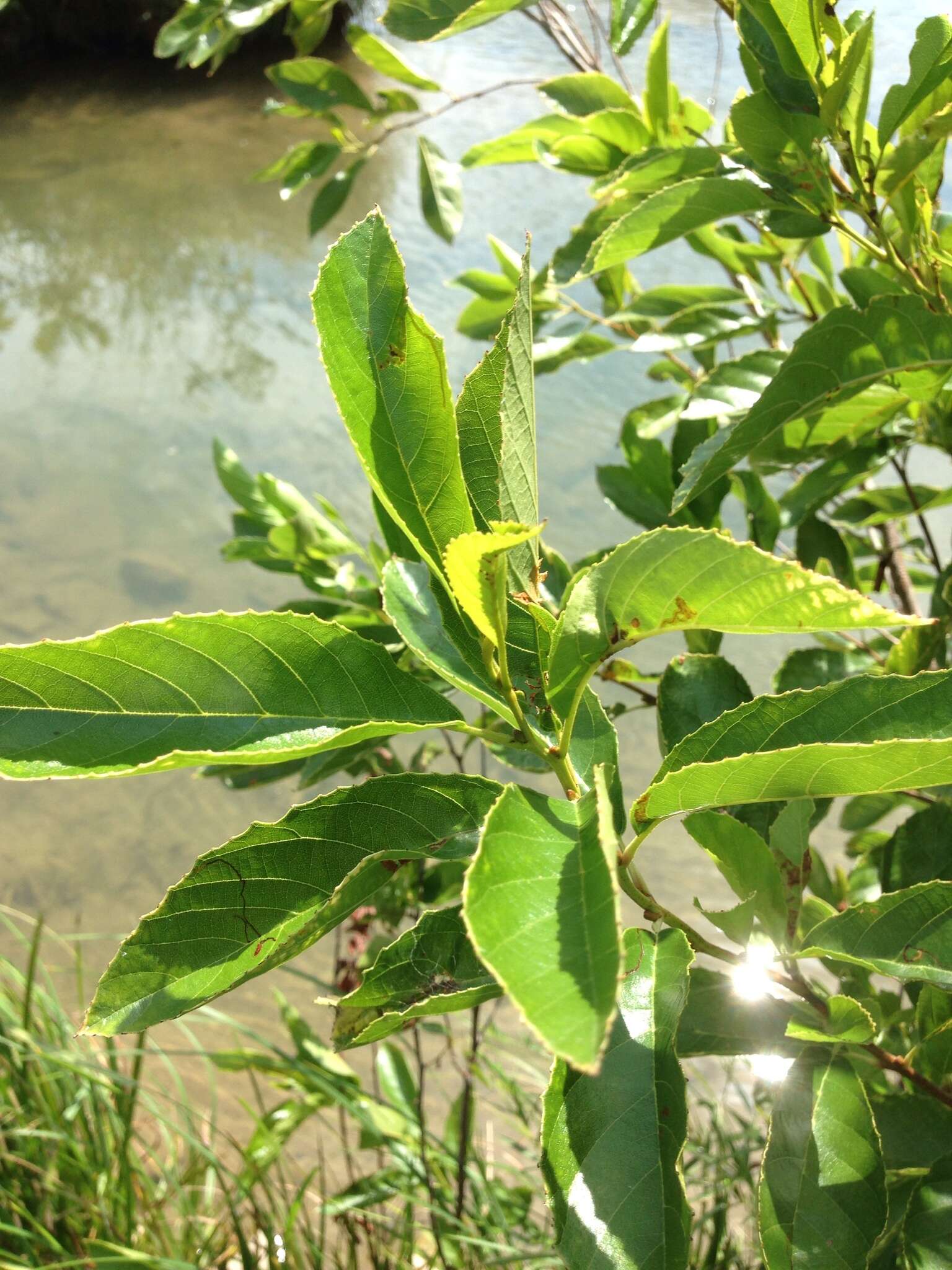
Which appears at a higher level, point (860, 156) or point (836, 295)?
point (860, 156)

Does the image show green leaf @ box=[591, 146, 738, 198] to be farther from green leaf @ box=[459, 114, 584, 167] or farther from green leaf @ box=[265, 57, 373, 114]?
green leaf @ box=[265, 57, 373, 114]

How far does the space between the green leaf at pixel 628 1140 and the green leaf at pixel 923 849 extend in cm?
34

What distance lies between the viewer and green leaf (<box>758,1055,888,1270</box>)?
0.58m

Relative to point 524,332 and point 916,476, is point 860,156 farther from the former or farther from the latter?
point 916,476

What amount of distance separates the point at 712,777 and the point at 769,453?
0.50 metres

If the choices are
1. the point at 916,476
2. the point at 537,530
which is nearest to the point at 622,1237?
the point at 537,530

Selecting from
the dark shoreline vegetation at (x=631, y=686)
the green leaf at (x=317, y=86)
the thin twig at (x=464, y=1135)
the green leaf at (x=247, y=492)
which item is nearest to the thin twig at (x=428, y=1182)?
the thin twig at (x=464, y=1135)

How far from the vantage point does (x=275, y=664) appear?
494mm

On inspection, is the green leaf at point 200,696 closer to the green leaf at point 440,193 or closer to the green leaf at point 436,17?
the green leaf at point 436,17

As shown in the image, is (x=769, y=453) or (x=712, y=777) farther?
(x=769, y=453)

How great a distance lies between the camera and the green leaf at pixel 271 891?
480mm

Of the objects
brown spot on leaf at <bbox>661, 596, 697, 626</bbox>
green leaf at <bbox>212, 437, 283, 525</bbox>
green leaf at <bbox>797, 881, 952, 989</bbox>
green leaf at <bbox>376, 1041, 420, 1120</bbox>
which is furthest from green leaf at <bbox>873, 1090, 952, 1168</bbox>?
green leaf at <bbox>376, 1041, 420, 1120</bbox>

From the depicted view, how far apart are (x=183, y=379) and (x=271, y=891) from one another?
14.3 feet

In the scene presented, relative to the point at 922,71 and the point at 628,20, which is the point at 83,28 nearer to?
the point at 628,20
